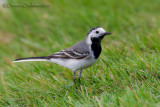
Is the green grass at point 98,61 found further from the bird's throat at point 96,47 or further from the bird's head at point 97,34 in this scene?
the bird's head at point 97,34

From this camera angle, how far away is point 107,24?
837cm

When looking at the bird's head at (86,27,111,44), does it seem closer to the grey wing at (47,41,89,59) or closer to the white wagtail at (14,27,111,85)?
the white wagtail at (14,27,111,85)

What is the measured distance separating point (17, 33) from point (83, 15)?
254 centimetres

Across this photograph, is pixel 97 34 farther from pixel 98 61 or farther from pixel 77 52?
pixel 98 61

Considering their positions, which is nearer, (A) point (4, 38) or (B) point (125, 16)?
(B) point (125, 16)

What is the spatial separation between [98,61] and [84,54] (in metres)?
0.76

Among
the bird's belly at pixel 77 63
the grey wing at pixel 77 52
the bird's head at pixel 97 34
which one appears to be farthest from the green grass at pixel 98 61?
the bird's head at pixel 97 34

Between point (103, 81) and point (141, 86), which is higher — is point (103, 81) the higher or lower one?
the higher one

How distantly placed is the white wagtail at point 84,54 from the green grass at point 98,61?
322 millimetres

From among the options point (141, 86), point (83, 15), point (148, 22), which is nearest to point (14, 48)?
point (83, 15)

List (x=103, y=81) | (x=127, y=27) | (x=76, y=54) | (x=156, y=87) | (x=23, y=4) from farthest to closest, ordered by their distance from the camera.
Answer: (x=23, y=4)
(x=127, y=27)
(x=76, y=54)
(x=103, y=81)
(x=156, y=87)

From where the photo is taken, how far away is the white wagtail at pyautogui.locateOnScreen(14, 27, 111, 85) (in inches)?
193

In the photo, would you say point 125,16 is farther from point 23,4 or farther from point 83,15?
point 23,4

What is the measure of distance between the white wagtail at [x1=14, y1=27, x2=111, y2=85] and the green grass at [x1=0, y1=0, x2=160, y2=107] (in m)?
0.32
